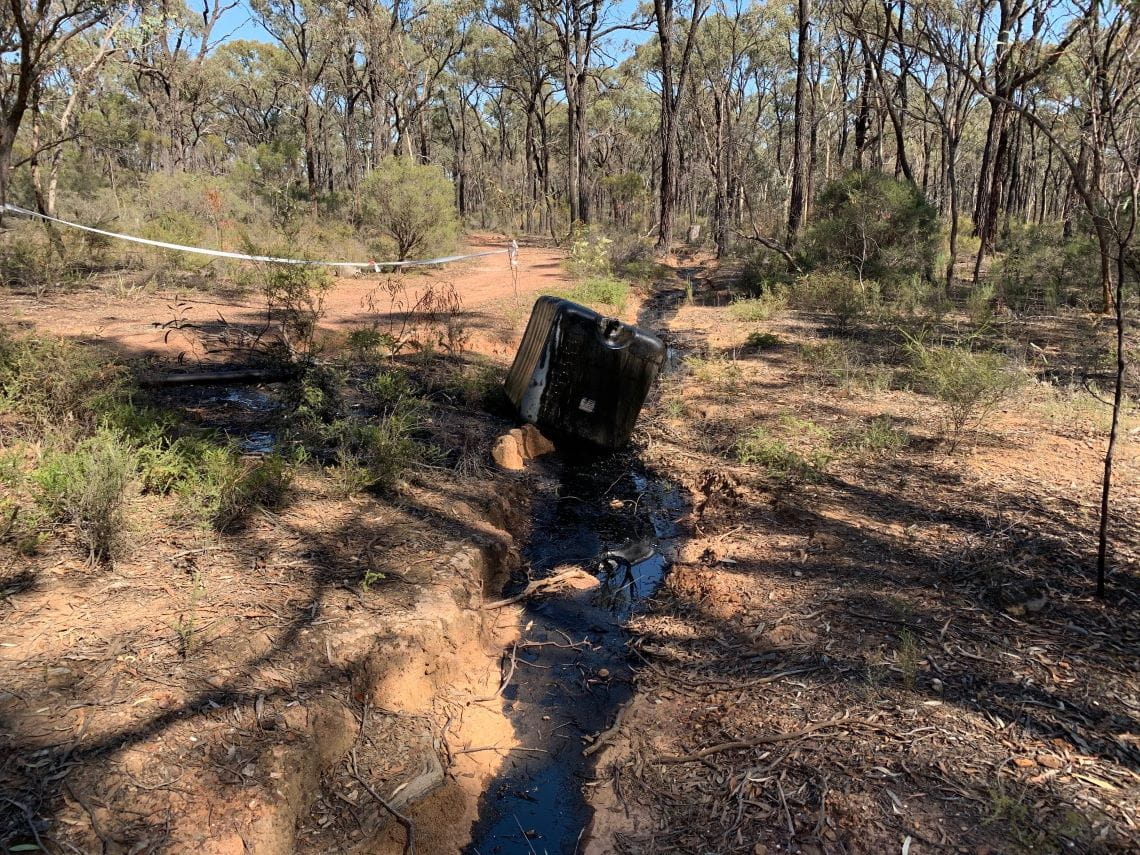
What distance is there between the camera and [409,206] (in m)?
14.6

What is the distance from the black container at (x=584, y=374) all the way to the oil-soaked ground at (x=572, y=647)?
357mm

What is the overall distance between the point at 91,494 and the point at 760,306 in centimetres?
1068

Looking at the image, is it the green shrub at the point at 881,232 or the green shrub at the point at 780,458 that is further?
the green shrub at the point at 881,232

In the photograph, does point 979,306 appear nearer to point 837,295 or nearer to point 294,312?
point 837,295

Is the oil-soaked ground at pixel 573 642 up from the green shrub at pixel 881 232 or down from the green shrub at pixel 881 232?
down

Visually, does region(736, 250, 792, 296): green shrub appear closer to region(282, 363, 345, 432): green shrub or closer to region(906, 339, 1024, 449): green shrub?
region(906, 339, 1024, 449): green shrub

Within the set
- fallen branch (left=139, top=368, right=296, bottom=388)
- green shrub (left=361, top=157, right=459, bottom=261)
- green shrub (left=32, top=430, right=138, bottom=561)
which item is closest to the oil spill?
fallen branch (left=139, top=368, right=296, bottom=388)

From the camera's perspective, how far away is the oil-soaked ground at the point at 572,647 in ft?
9.04

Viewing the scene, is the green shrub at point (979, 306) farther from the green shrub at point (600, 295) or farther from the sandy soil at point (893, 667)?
the green shrub at point (600, 295)

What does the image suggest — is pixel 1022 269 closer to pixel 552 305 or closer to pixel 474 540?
pixel 552 305

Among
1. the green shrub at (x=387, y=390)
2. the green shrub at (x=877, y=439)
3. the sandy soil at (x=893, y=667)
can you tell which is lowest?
the sandy soil at (x=893, y=667)

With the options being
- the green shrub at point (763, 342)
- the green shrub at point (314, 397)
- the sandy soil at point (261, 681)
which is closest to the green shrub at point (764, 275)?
the green shrub at point (763, 342)

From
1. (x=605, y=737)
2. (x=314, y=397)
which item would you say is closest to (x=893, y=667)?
(x=605, y=737)

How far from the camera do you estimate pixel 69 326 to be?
7.73m
